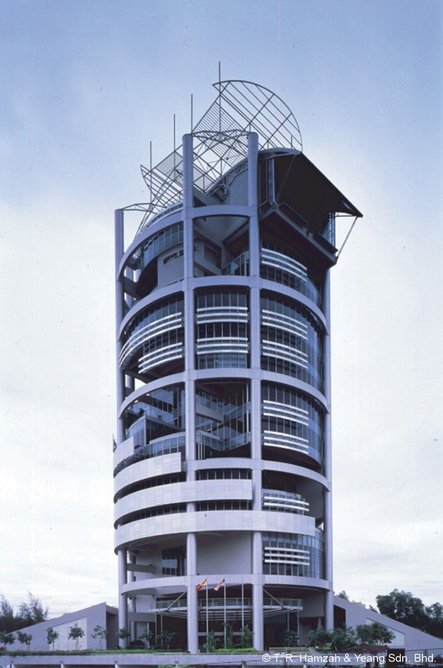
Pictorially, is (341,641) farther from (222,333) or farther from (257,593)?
(222,333)

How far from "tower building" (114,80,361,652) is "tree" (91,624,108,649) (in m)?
2.73

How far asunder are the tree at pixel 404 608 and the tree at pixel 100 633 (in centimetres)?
5551

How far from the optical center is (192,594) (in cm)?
7638

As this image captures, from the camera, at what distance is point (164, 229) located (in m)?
91.1

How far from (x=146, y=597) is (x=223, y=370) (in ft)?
100

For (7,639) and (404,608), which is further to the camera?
(404,608)

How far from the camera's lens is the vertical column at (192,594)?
74.4 meters

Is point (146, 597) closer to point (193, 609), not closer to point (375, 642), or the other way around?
point (193, 609)

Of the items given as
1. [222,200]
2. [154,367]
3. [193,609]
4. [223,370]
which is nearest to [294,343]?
[223,370]

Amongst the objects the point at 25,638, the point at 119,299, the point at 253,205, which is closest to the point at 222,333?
the point at 253,205

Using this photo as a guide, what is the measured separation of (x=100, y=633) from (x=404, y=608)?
6008 cm

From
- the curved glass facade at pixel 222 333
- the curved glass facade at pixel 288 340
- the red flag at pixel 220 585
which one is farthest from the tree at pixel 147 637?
the curved glass facade at pixel 288 340

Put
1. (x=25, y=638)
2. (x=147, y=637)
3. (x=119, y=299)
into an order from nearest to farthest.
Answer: (x=147, y=637), (x=25, y=638), (x=119, y=299)

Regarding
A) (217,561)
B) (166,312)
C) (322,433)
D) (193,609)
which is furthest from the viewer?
(322,433)
